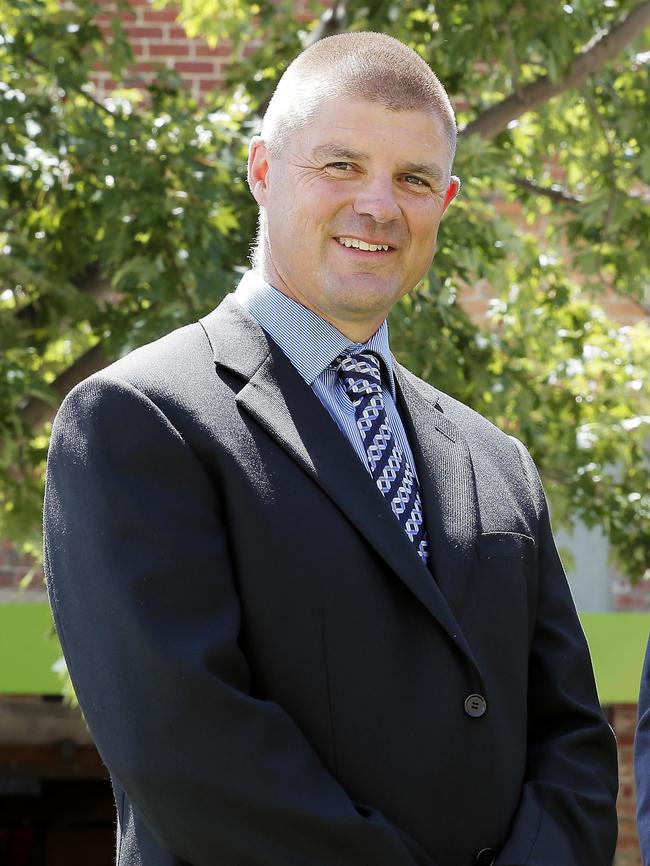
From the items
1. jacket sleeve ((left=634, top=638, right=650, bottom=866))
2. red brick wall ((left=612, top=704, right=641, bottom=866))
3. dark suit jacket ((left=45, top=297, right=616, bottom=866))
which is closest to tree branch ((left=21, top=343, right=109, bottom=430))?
dark suit jacket ((left=45, top=297, right=616, bottom=866))

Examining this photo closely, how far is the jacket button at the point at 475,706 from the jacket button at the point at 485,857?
18cm

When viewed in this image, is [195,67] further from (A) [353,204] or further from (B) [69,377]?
(A) [353,204]

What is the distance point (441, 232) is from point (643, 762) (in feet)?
8.03

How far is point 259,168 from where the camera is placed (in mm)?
2166

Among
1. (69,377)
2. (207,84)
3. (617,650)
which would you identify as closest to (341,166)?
(69,377)

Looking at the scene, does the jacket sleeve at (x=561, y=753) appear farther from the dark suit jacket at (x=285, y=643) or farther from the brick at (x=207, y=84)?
the brick at (x=207, y=84)

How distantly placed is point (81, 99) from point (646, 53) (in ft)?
7.02

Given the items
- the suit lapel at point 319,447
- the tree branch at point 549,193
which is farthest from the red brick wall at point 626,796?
the suit lapel at point 319,447

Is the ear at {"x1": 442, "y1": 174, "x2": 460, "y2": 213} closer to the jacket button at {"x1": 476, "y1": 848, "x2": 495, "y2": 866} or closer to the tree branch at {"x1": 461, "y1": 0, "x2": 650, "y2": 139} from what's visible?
the jacket button at {"x1": 476, "y1": 848, "x2": 495, "y2": 866}

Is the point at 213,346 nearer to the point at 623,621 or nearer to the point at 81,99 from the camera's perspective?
the point at 81,99

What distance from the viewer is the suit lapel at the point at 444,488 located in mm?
2041

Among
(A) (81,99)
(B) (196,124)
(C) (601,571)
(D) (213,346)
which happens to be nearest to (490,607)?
(D) (213,346)

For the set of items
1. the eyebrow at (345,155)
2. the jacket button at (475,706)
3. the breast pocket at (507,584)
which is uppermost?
the eyebrow at (345,155)

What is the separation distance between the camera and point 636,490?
5.06 metres
